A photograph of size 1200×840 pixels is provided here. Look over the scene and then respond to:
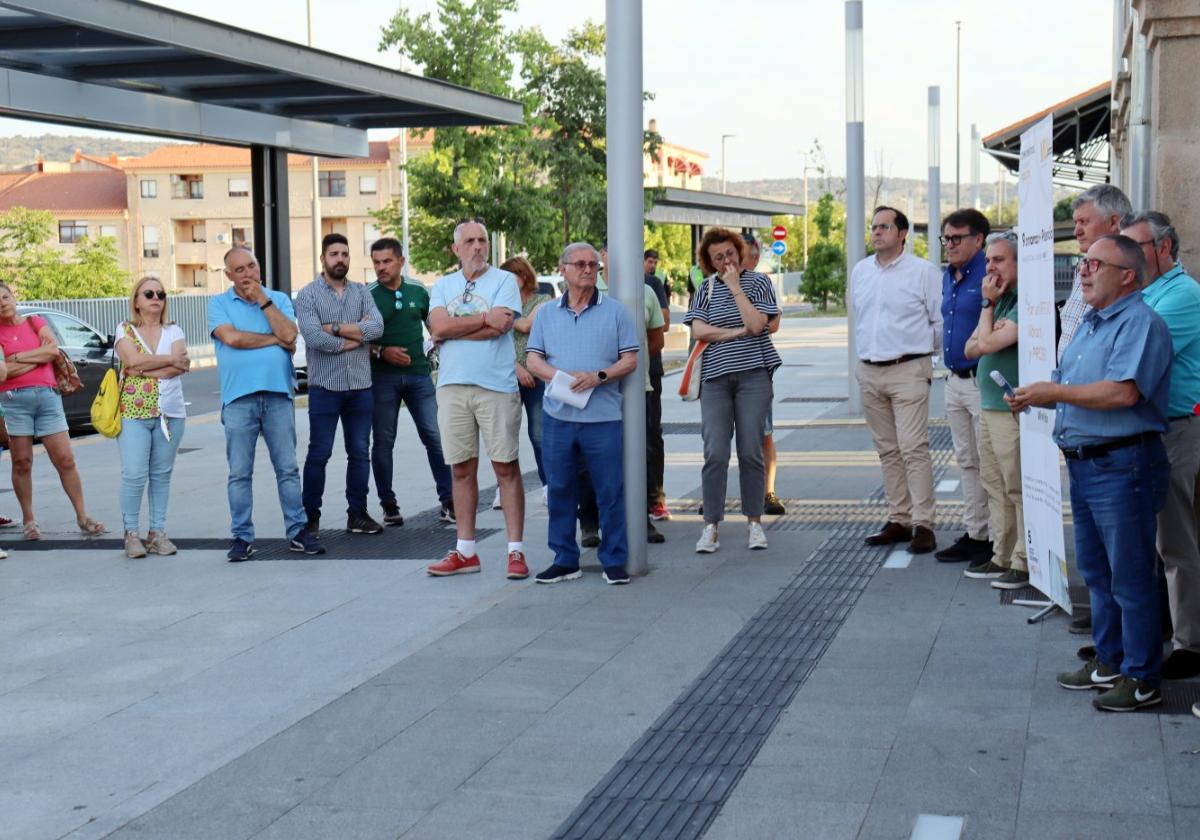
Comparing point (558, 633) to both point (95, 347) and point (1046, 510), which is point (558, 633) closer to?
point (1046, 510)

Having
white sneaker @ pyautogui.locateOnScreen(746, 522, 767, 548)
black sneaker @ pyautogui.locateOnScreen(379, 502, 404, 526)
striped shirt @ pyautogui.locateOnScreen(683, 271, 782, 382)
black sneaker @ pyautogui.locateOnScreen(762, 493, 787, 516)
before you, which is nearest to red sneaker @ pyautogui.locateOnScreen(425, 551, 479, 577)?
white sneaker @ pyautogui.locateOnScreen(746, 522, 767, 548)

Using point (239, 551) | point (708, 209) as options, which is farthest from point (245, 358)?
point (708, 209)

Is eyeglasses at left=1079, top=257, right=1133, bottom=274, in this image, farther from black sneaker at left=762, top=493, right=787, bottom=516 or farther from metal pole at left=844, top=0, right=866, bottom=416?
metal pole at left=844, top=0, right=866, bottom=416

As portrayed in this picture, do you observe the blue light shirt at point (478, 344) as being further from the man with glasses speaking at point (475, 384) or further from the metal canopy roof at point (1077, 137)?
the metal canopy roof at point (1077, 137)

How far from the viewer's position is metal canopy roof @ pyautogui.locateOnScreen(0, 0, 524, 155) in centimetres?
1166

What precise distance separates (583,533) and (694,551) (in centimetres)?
80

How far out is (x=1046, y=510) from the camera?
276 inches

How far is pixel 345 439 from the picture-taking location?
10141 millimetres

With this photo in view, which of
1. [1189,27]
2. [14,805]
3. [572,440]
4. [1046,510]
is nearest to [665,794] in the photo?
[14,805]

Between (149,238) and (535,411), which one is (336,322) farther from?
(149,238)

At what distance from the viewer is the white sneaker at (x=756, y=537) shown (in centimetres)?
929

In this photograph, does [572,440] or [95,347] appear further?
[95,347]

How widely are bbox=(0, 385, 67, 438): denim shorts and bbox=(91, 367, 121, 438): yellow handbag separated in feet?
4.35

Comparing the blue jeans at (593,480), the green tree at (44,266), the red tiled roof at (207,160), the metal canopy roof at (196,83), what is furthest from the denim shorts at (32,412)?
the red tiled roof at (207,160)
